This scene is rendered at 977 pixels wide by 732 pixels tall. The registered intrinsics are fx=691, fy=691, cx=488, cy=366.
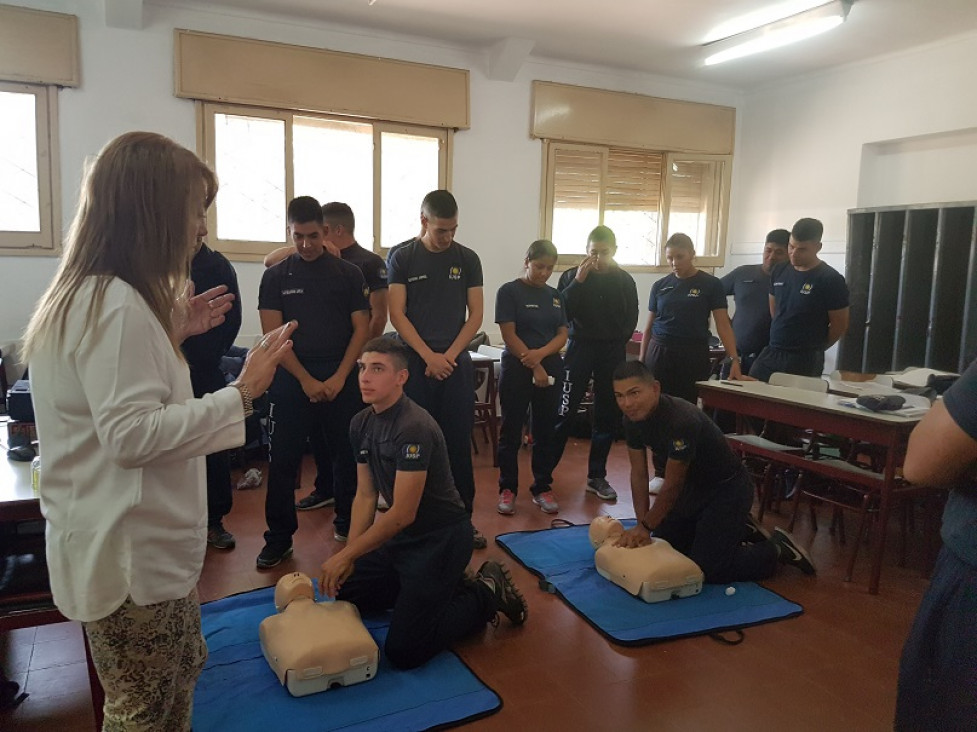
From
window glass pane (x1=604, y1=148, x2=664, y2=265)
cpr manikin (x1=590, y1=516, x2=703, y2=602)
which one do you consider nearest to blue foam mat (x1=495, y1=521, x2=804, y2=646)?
cpr manikin (x1=590, y1=516, x2=703, y2=602)

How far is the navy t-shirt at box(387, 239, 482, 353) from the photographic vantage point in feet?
11.2

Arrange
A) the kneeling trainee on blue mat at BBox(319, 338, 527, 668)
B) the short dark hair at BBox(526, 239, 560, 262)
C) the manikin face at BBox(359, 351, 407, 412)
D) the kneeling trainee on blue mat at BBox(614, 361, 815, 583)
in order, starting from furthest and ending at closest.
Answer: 1. the short dark hair at BBox(526, 239, 560, 262)
2. the kneeling trainee on blue mat at BBox(614, 361, 815, 583)
3. the manikin face at BBox(359, 351, 407, 412)
4. the kneeling trainee on blue mat at BBox(319, 338, 527, 668)

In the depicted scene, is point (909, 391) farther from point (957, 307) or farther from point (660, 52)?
point (660, 52)

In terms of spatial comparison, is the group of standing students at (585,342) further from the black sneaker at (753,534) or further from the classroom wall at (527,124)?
the classroom wall at (527,124)

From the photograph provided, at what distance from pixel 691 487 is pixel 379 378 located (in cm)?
155

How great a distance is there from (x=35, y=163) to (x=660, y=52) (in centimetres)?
498

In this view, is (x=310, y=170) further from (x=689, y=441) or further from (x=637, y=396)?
(x=689, y=441)

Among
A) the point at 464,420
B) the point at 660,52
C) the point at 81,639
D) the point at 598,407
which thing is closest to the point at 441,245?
the point at 464,420

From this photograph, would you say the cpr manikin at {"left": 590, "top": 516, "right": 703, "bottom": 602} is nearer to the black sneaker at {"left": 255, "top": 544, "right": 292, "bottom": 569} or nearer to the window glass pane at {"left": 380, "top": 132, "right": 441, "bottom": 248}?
the black sneaker at {"left": 255, "top": 544, "right": 292, "bottom": 569}

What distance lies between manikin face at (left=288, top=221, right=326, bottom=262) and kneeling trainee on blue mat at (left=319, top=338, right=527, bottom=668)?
2.69 feet

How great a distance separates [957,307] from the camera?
562 centimetres

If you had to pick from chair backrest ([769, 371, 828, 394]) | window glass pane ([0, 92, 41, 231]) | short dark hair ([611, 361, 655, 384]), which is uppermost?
window glass pane ([0, 92, 41, 231])

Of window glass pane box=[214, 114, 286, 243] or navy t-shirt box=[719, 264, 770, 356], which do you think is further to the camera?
window glass pane box=[214, 114, 286, 243]

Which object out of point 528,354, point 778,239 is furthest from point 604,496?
Result: point 778,239
